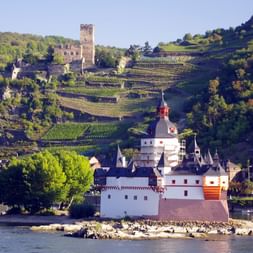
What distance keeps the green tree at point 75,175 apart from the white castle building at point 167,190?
13.3 feet

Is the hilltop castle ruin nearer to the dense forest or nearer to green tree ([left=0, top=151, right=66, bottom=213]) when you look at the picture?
the dense forest

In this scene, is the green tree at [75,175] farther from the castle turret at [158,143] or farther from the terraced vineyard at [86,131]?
the terraced vineyard at [86,131]

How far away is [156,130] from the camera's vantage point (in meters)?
78.3

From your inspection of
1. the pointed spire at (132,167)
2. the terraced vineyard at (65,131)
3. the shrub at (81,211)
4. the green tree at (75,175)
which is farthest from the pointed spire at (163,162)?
the terraced vineyard at (65,131)

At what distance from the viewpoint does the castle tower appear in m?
140

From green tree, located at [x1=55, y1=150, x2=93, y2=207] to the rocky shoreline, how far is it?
777 cm

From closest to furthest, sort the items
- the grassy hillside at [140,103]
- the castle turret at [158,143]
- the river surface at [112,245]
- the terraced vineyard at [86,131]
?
the river surface at [112,245] → the castle turret at [158,143] → the grassy hillside at [140,103] → the terraced vineyard at [86,131]

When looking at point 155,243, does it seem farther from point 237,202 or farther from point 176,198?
point 237,202

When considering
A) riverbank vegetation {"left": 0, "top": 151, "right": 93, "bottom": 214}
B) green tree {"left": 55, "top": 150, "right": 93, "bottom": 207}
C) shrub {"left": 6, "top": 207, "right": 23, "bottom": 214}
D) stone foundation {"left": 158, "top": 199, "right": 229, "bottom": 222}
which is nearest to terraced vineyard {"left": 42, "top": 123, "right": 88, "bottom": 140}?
green tree {"left": 55, "top": 150, "right": 93, "bottom": 207}

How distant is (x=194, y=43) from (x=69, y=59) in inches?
740

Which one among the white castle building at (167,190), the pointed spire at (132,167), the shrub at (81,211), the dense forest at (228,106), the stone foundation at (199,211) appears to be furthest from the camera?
the dense forest at (228,106)

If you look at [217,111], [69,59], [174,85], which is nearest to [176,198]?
[217,111]

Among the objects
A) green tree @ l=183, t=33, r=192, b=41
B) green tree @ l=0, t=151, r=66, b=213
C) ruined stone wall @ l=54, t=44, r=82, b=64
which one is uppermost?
green tree @ l=183, t=33, r=192, b=41

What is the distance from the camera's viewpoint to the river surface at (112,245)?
5988 centimetres
